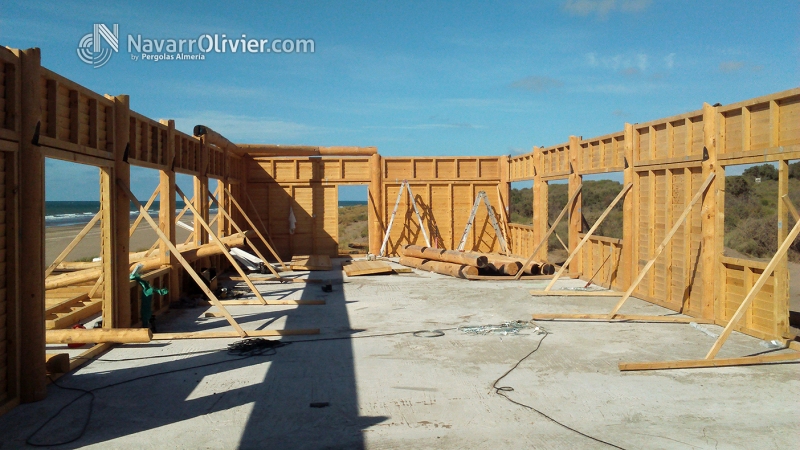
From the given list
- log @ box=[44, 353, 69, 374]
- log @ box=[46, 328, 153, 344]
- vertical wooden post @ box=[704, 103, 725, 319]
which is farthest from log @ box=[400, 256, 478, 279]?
log @ box=[44, 353, 69, 374]

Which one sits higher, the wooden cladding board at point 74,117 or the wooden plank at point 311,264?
the wooden cladding board at point 74,117

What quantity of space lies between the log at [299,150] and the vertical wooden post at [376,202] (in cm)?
46

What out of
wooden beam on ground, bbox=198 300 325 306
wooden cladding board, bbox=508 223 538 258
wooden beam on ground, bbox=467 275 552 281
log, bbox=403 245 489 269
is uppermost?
wooden cladding board, bbox=508 223 538 258

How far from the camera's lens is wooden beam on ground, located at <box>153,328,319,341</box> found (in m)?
9.19

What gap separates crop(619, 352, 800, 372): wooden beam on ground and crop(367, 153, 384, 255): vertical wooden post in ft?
51.2

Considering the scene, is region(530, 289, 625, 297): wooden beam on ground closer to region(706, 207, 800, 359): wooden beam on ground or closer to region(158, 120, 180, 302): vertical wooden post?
region(706, 207, 800, 359): wooden beam on ground

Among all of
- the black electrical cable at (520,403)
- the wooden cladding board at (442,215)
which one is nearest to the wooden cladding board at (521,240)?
the wooden cladding board at (442,215)

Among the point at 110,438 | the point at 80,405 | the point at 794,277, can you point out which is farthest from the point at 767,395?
the point at 794,277

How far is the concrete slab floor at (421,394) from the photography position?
17.7 ft

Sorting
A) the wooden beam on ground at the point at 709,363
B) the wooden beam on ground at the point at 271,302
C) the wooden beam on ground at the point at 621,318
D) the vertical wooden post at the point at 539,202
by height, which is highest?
the vertical wooden post at the point at 539,202

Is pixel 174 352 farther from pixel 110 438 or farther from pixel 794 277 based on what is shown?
pixel 794 277

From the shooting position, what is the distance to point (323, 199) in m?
22.7

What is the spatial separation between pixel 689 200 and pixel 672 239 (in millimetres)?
1026

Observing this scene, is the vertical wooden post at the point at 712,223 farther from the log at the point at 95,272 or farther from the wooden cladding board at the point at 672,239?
the log at the point at 95,272
